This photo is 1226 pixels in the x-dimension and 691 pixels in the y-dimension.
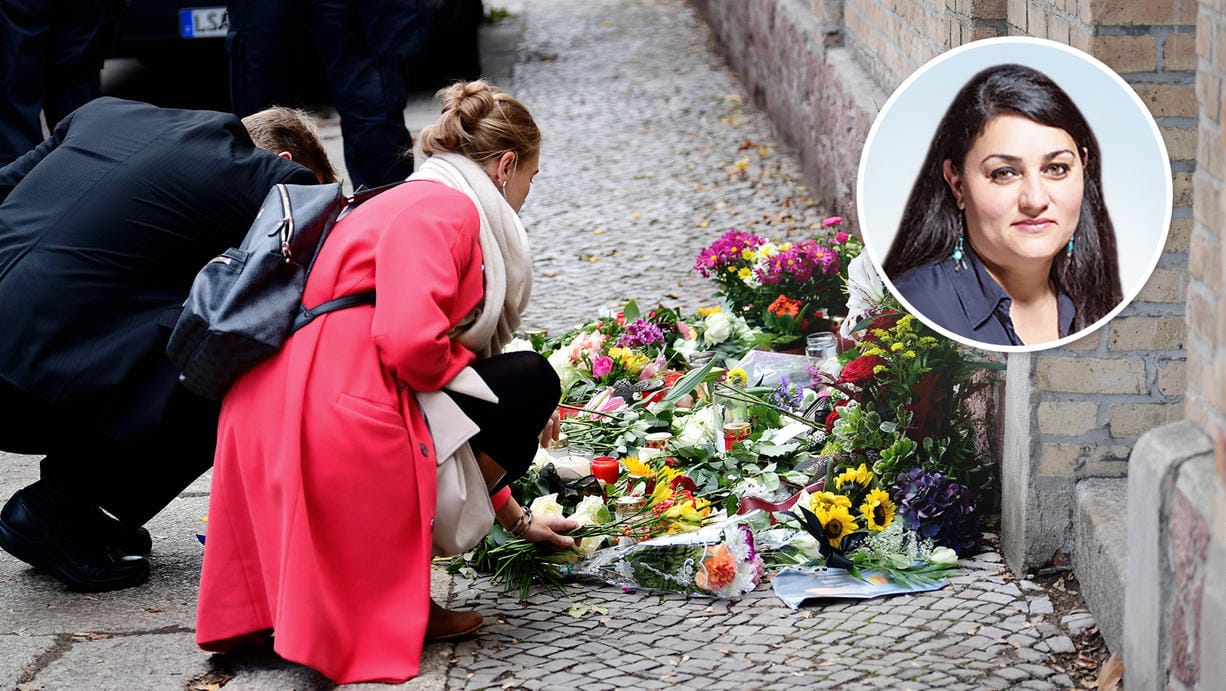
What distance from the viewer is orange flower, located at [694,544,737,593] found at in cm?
335

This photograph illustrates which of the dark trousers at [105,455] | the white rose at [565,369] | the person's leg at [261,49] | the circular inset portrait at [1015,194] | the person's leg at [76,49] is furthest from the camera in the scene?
the person's leg at [76,49]

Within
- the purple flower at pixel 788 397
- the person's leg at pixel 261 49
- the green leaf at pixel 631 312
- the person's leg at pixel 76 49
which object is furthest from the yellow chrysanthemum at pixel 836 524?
the person's leg at pixel 76 49

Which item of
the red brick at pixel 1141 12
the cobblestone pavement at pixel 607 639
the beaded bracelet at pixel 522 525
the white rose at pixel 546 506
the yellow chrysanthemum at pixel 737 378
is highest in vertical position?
the red brick at pixel 1141 12

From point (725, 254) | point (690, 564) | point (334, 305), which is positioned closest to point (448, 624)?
point (690, 564)

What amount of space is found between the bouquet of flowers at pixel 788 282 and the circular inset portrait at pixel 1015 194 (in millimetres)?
1765

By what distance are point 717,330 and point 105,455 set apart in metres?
1.99

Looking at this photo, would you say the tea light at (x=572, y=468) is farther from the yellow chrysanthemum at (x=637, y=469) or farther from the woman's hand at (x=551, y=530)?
the woman's hand at (x=551, y=530)

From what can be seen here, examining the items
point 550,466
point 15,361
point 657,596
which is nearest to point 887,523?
point 657,596

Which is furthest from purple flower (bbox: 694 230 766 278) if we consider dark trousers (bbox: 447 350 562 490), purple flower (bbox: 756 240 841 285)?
dark trousers (bbox: 447 350 562 490)

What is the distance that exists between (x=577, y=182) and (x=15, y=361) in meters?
4.53

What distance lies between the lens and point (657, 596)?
346cm

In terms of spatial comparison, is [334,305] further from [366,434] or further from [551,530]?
[551,530]

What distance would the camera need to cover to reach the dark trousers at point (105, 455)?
349 centimetres

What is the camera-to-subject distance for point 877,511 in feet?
11.4
